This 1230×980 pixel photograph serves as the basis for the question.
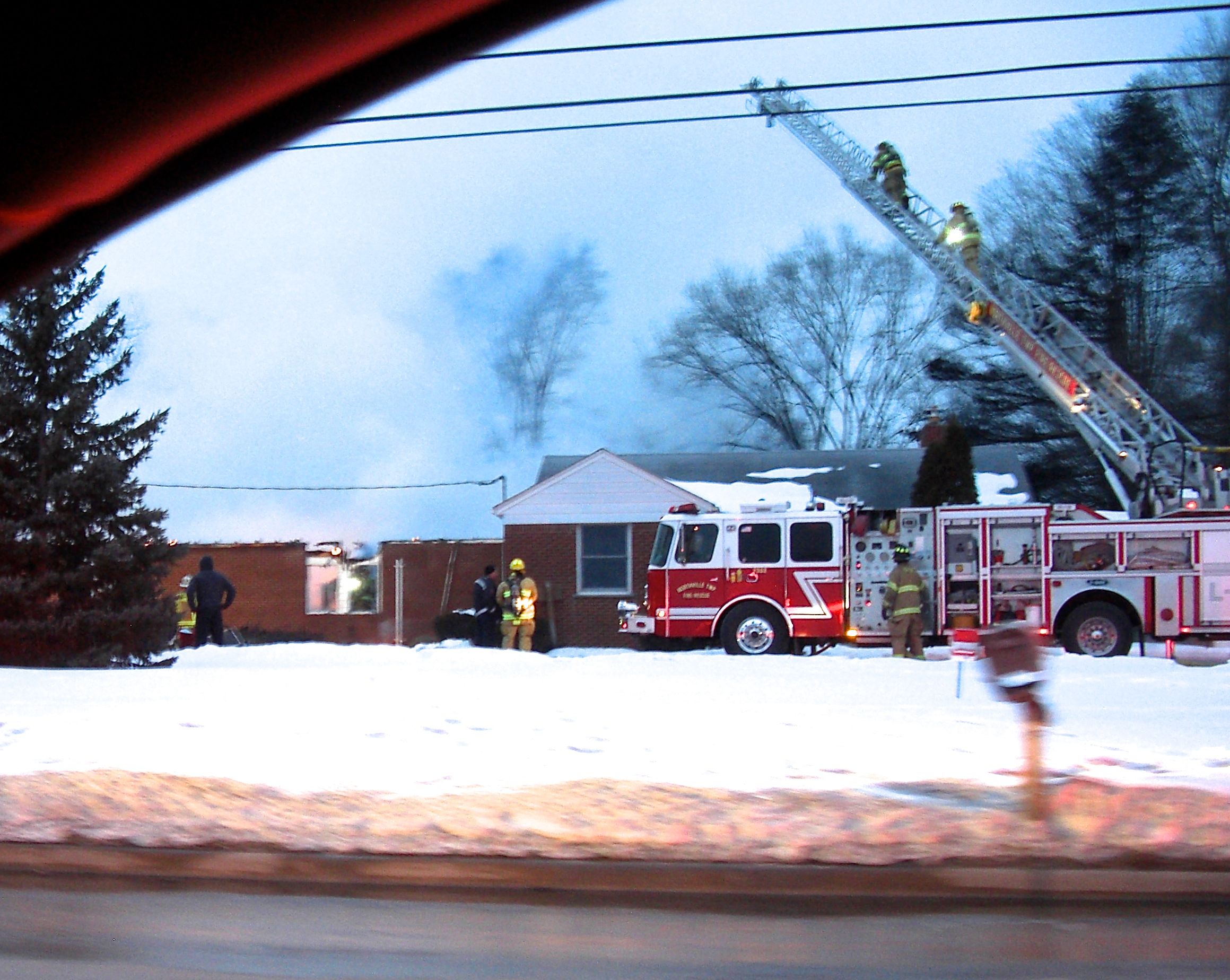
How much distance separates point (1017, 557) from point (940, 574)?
104 cm

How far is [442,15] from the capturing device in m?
4.78

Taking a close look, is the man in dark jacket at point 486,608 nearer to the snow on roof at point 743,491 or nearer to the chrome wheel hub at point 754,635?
the chrome wheel hub at point 754,635

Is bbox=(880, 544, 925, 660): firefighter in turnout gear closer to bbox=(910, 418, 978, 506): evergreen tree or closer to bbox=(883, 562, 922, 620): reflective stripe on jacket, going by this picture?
bbox=(883, 562, 922, 620): reflective stripe on jacket

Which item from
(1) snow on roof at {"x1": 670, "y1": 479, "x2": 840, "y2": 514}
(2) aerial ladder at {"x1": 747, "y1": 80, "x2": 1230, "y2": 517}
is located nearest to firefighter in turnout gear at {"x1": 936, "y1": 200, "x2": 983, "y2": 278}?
(2) aerial ladder at {"x1": 747, "y1": 80, "x2": 1230, "y2": 517}

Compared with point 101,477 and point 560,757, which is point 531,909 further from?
point 101,477

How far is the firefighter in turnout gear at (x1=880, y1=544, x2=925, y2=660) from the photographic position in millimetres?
17500

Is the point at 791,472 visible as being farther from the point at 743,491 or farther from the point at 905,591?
the point at 905,591

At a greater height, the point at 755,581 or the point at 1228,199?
the point at 1228,199

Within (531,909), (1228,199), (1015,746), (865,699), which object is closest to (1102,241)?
(1228,199)

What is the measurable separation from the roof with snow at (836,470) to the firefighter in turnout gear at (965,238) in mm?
4824

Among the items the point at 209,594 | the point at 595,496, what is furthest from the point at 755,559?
the point at 209,594

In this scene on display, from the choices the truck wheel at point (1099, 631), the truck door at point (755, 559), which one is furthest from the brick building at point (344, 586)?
the truck wheel at point (1099, 631)

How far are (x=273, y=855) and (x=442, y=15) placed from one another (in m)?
3.86

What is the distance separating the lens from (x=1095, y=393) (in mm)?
20891
